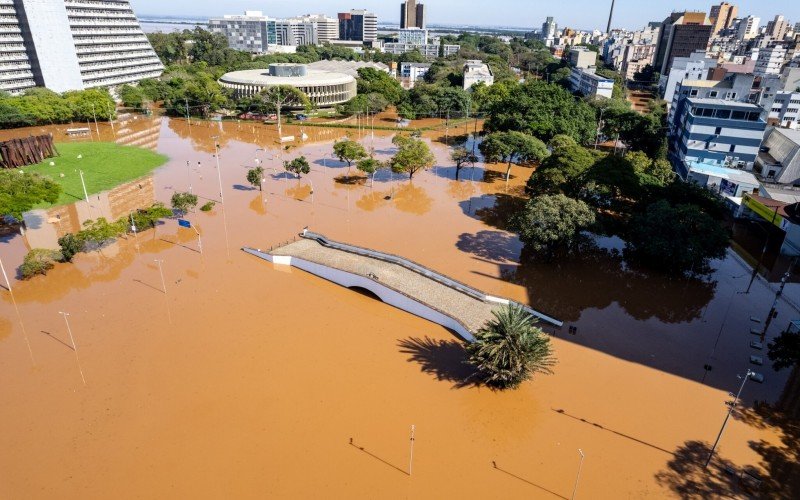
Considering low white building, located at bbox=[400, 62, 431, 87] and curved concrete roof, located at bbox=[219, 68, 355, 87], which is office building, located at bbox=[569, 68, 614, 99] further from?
curved concrete roof, located at bbox=[219, 68, 355, 87]

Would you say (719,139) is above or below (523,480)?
above

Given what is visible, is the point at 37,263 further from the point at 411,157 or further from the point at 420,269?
the point at 411,157

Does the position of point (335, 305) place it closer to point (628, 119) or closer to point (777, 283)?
point (777, 283)

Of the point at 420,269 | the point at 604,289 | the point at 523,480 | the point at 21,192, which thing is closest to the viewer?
the point at 523,480

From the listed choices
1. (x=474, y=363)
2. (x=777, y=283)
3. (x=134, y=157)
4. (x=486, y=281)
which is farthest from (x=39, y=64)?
(x=777, y=283)

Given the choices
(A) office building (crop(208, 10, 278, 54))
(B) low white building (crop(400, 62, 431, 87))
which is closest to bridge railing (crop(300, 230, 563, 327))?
(B) low white building (crop(400, 62, 431, 87))

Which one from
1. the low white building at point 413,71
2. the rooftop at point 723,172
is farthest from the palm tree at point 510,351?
the low white building at point 413,71


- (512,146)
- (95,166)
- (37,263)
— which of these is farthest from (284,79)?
(37,263)
